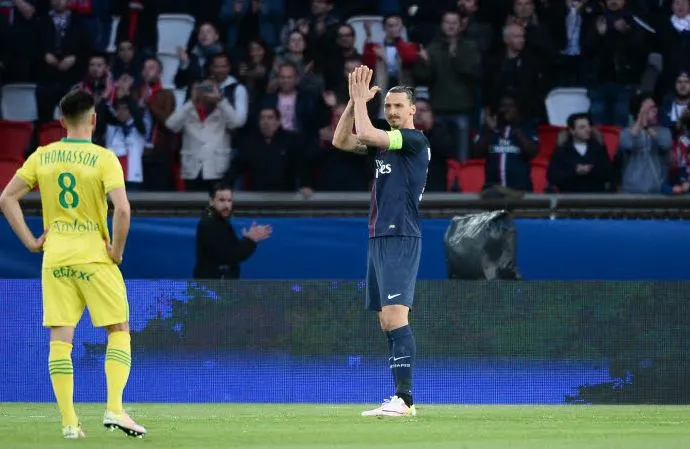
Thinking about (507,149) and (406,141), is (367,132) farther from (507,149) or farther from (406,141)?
(507,149)

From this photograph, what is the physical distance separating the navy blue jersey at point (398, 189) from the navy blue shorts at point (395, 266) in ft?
0.19

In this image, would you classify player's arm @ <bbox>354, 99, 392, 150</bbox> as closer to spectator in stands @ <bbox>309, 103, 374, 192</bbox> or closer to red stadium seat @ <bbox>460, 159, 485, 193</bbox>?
spectator in stands @ <bbox>309, 103, 374, 192</bbox>

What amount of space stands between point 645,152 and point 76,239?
353 inches

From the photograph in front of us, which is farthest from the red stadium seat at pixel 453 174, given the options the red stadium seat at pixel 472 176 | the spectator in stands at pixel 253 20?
the spectator in stands at pixel 253 20

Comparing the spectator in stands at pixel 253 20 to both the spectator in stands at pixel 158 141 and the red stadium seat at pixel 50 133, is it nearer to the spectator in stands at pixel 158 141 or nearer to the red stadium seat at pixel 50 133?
the spectator in stands at pixel 158 141

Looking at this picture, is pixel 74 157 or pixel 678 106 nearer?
pixel 74 157

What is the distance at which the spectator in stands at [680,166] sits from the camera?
1518 centimetres

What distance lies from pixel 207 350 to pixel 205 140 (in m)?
4.36

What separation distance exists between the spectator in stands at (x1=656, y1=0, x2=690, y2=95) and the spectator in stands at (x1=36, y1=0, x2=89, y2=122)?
6.58 m

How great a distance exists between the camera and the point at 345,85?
16.3 meters

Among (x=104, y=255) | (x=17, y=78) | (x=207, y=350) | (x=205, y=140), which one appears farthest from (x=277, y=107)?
(x=104, y=255)

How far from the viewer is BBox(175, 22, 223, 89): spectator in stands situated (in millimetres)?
16688

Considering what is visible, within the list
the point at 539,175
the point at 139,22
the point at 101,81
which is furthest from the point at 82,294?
the point at 139,22

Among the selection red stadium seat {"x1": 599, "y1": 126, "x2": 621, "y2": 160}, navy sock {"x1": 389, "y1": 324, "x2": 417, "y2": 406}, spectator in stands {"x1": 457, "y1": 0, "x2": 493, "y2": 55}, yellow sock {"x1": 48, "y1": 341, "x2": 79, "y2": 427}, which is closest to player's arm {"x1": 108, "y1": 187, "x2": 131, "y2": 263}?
yellow sock {"x1": 48, "y1": 341, "x2": 79, "y2": 427}
